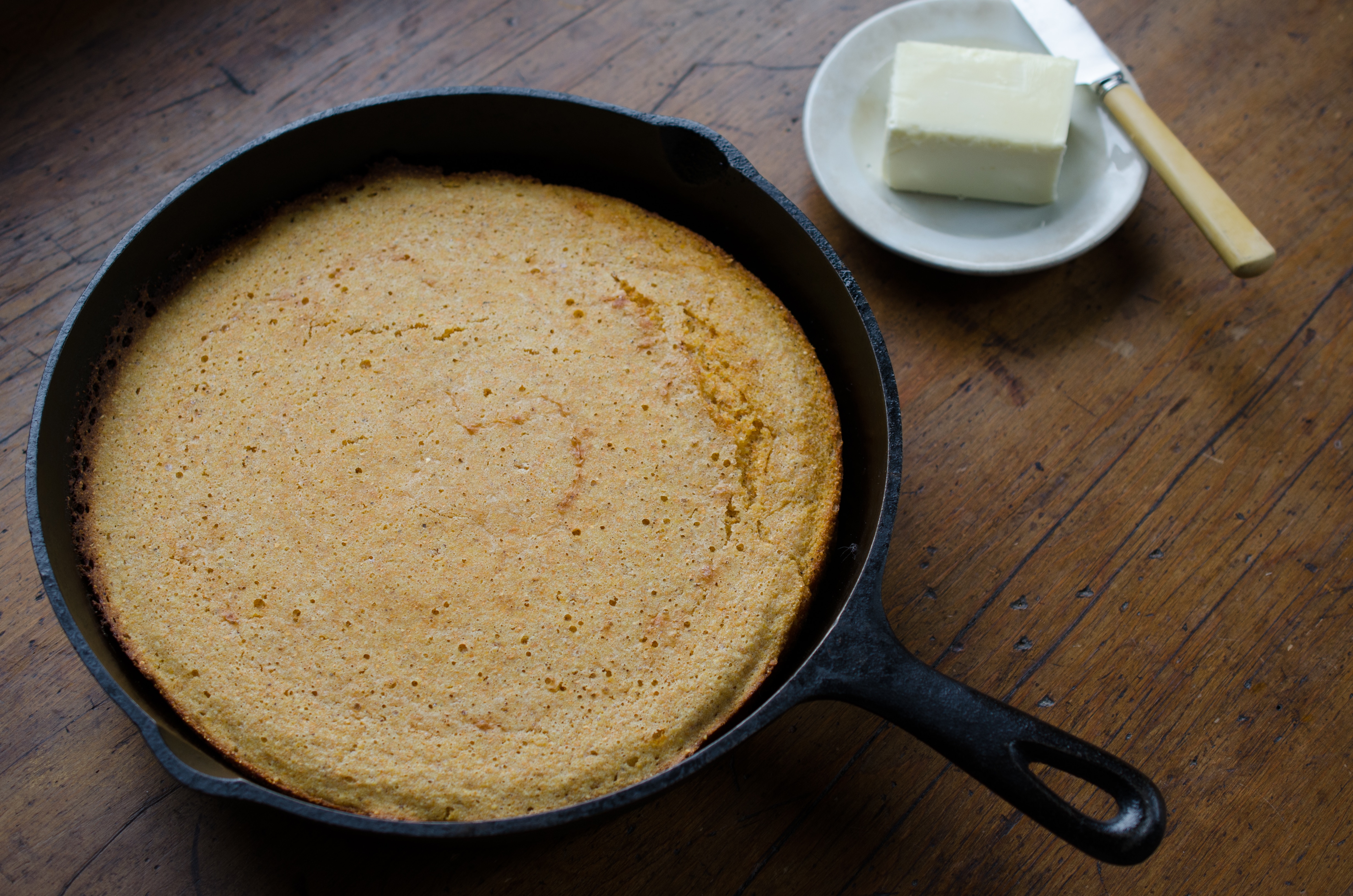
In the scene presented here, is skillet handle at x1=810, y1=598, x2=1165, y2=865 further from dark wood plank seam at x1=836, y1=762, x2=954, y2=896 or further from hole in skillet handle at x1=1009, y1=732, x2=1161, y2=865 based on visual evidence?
dark wood plank seam at x1=836, y1=762, x2=954, y2=896

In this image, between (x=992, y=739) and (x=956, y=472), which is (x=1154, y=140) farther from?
(x=992, y=739)

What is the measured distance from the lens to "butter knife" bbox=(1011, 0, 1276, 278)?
133 cm

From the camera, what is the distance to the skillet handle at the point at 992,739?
91 centimetres

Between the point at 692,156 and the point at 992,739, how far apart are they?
90 centimetres

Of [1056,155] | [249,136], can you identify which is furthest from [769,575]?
[249,136]

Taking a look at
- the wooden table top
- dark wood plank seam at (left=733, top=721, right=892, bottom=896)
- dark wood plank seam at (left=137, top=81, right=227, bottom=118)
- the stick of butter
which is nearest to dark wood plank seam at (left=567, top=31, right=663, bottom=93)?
the wooden table top

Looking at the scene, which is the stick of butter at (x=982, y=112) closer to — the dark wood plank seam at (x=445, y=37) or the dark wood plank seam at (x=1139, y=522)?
the dark wood plank seam at (x=1139, y=522)

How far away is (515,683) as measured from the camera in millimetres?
1099

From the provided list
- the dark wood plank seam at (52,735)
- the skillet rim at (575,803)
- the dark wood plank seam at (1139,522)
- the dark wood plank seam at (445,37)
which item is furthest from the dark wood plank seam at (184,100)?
the dark wood plank seam at (1139,522)

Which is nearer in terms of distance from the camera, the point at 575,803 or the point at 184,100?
the point at 575,803

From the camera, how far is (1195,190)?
1.38 metres

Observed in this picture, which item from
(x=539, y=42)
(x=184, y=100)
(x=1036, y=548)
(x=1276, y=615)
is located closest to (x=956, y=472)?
(x=1036, y=548)

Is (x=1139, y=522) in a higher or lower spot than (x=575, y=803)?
lower

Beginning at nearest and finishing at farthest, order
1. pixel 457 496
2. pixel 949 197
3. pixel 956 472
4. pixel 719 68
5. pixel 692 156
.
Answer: pixel 457 496 → pixel 692 156 → pixel 956 472 → pixel 949 197 → pixel 719 68
